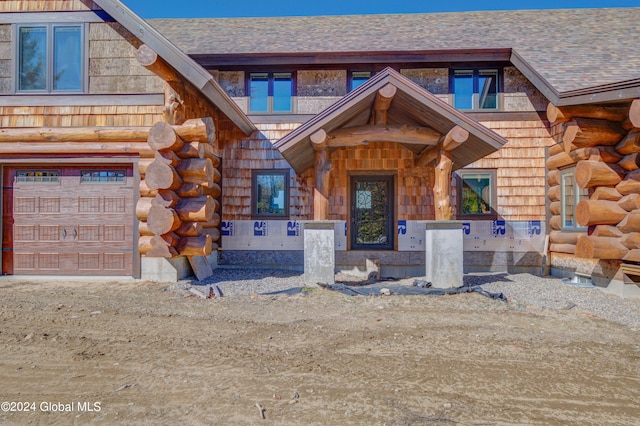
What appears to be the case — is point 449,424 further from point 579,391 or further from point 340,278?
point 340,278

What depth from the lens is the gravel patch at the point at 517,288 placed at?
6.29 metres

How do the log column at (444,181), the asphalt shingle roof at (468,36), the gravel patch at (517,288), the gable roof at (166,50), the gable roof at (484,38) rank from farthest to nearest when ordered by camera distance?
the asphalt shingle roof at (468,36) → the gable roof at (484,38) → the log column at (444,181) → the gable roof at (166,50) → the gravel patch at (517,288)

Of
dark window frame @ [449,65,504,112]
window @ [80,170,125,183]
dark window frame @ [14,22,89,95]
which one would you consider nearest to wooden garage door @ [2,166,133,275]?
window @ [80,170,125,183]

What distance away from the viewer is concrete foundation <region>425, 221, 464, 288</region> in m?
7.46

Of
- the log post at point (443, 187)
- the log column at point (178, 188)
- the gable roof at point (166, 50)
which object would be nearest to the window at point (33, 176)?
the log column at point (178, 188)

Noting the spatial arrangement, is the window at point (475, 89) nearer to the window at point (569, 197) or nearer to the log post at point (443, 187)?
the window at point (569, 197)

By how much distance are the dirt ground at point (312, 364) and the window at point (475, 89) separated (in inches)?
229

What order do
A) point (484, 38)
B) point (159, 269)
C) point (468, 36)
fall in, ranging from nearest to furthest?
point (159, 269)
point (484, 38)
point (468, 36)

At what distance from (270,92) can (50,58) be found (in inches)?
194

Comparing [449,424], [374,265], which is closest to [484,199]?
[374,265]

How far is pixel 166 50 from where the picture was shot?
286 inches

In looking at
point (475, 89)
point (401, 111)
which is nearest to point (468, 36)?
point (475, 89)

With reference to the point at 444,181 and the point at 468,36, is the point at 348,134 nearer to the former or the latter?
the point at 444,181

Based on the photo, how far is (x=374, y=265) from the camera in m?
9.90
